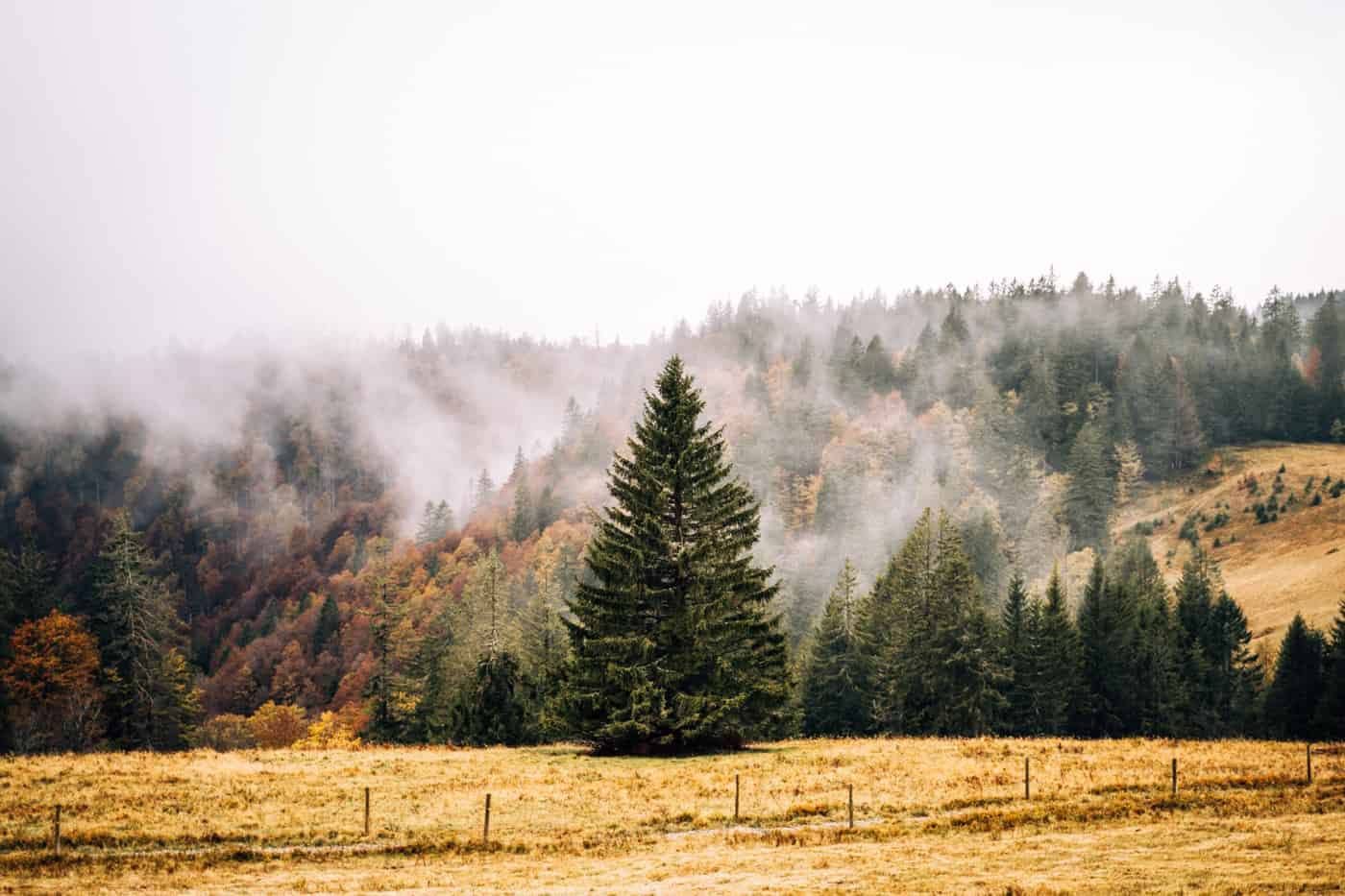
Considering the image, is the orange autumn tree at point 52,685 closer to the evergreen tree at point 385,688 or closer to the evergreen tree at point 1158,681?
the evergreen tree at point 385,688

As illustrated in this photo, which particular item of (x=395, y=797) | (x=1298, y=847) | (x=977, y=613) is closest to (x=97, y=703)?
(x=395, y=797)

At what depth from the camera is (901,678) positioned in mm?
66438

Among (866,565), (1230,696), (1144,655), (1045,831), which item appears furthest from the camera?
(866,565)

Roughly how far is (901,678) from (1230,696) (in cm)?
3560

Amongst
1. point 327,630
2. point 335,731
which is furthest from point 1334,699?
point 327,630

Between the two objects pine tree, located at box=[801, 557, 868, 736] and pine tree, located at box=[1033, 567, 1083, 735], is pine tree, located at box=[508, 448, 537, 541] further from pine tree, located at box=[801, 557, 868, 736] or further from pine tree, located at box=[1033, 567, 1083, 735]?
pine tree, located at box=[1033, 567, 1083, 735]

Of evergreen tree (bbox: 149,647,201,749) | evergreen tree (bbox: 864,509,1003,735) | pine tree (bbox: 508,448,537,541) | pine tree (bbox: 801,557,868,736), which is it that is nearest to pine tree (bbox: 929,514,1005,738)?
evergreen tree (bbox: 864,509,1003,735)

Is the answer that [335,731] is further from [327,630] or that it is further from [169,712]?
[327,630]

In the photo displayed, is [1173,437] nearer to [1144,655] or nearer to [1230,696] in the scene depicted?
[1230,696]

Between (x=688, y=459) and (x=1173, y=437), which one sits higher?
(x=1173, y=437)

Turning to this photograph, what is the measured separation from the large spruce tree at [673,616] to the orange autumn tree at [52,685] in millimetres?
45720

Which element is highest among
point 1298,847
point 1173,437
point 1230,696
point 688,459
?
point 1173,437

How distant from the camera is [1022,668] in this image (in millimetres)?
68000

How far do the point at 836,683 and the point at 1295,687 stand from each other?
35035 millimetres
